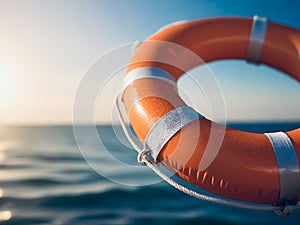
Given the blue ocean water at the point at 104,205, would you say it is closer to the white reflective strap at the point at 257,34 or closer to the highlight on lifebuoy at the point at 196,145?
the highlight on lifebuoy at the point at 196,145

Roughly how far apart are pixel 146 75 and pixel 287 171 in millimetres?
812

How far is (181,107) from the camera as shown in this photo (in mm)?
1702

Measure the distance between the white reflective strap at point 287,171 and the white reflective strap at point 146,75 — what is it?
25.1 inches

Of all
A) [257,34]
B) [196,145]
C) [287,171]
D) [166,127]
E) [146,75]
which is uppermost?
[257,34]

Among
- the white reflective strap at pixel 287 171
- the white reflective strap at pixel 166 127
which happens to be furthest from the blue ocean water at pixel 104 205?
the white reflective strap at pixel 287 171

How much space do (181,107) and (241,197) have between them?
471mm

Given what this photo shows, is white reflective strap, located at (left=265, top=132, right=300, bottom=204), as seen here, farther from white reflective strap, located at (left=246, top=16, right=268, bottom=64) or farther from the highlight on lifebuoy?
white reflective strap, located at (left=246, top=16, right=268, bottom=64)

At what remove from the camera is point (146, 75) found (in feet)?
6.21

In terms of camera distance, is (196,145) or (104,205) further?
(104,205)

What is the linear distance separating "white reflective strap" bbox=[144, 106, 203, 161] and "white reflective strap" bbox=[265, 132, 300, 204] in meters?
0.38

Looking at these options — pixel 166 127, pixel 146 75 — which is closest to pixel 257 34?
pixel 146 75

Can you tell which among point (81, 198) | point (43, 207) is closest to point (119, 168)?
point (81, 198)

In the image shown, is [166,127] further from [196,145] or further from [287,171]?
[287,171]

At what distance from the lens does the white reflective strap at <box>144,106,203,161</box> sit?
1614 mm
